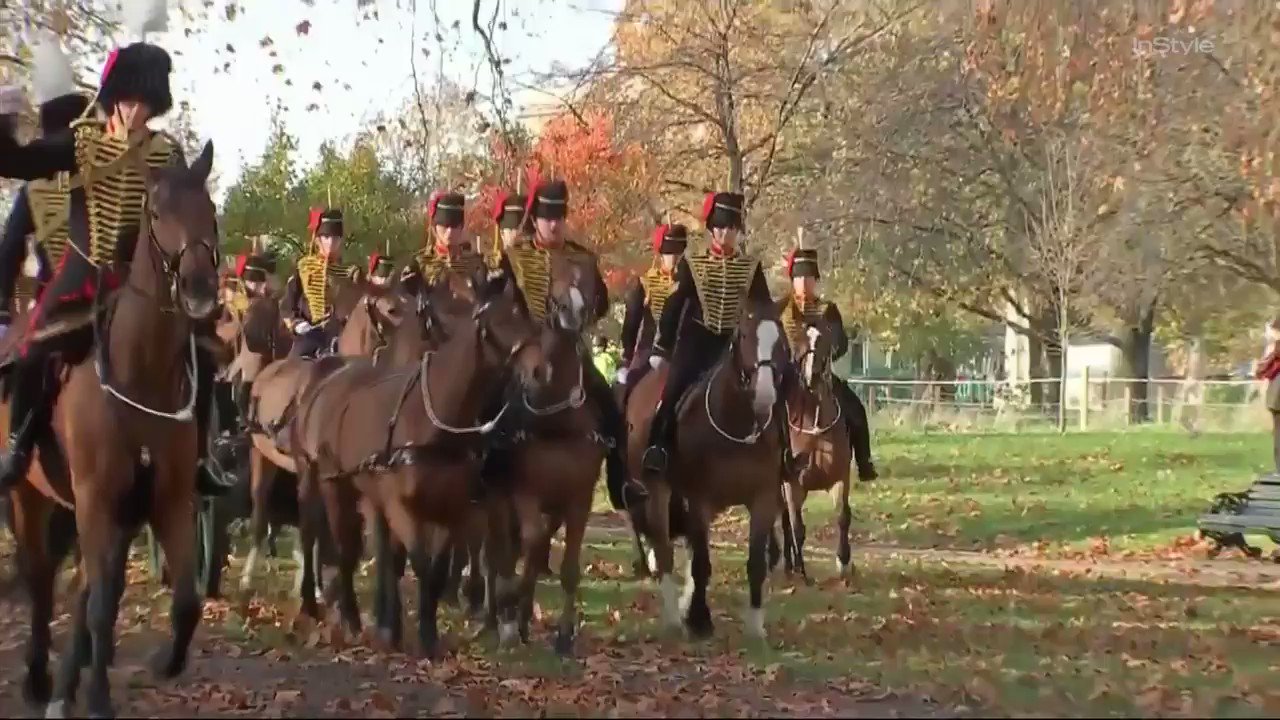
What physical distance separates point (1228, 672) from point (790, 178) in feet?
57.7

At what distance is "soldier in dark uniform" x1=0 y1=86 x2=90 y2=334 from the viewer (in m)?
9.21

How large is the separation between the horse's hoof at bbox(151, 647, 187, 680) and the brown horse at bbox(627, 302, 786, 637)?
4.12 meters

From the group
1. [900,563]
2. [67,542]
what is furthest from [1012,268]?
[67,542]

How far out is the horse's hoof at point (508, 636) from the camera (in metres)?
11.0

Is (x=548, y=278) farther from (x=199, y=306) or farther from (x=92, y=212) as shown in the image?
(x=199, y=306)

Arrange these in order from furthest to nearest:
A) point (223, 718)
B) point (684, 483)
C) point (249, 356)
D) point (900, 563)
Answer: point (900, 563) → point (249, 356) → point (684, 483) → point (223, 718)

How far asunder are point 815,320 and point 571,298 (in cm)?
592

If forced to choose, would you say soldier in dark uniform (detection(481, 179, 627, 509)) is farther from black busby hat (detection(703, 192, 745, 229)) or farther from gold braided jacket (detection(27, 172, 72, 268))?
gold braided jacket (detection(27, 172, 72, 268))

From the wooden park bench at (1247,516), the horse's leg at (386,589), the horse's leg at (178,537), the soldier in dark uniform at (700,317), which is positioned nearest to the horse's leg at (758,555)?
the soldier in dark uniform at (700,317)

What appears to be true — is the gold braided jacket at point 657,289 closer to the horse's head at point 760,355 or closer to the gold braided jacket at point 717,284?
the gold braided jacket at point 717,284

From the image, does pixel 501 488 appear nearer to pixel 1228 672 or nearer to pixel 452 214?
pixel 452 214

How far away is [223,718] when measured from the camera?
843cm

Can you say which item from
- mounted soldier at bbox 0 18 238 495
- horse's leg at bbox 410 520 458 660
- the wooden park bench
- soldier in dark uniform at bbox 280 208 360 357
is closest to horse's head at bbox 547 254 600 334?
horse's leg at bbox 410 520 458 660

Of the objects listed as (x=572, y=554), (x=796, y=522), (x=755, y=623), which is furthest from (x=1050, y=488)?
(x=572, y=554)
